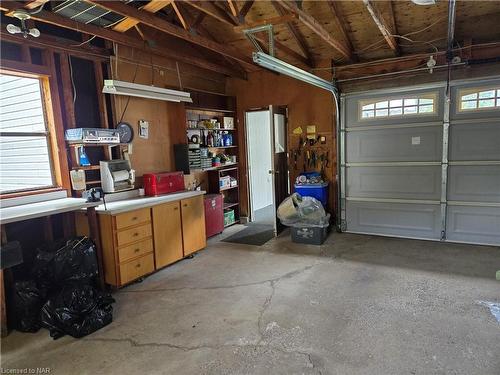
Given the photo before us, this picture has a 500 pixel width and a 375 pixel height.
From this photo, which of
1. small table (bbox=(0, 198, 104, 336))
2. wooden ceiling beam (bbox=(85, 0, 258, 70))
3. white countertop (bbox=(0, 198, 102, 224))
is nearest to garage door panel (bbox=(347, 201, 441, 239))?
wooden ceiling beam (bbox=(85, 0, 258, 70))

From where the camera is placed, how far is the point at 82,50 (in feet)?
11.7

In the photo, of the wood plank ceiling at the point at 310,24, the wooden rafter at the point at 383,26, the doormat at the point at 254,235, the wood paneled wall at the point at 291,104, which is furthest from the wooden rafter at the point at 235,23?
the doormat at the point at 254,235

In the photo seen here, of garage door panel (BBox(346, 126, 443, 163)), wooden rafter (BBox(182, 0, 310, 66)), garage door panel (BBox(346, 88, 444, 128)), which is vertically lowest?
garage door panel (BBox(346, 126, 443, 163))

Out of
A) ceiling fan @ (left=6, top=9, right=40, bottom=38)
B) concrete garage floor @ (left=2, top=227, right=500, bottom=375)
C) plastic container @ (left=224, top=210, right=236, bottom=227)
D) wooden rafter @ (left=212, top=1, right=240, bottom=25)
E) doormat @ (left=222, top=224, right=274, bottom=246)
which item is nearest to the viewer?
concrete garage floor @ (left=2, top=227, right=500, bottom=375)

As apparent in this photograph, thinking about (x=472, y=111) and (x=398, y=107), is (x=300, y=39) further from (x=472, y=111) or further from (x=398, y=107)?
(x=472, y=111)

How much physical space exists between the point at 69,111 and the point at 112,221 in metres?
1.35

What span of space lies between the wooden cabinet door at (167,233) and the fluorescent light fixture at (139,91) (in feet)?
4.43

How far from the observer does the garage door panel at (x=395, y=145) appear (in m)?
4.49

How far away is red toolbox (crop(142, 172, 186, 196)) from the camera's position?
13.3 ft

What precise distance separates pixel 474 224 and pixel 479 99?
5.48 ft

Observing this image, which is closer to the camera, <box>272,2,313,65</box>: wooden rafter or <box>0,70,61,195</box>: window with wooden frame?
<box>0,70,61,195</box>: window with wooden frame

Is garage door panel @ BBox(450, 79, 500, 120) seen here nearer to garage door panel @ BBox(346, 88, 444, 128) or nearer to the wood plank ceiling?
garage door panel @ BBox(346, 88, 444, 128)

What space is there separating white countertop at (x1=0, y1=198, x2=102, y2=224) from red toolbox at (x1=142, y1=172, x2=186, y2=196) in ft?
3.23

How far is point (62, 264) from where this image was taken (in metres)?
2.87
